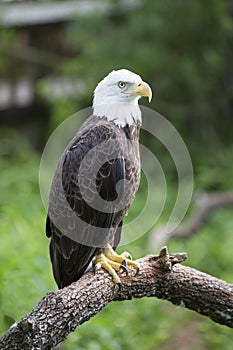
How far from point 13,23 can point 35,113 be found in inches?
87.5

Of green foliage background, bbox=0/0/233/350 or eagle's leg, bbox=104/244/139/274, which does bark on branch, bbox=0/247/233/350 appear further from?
green foliage background, bbox=0/0/233/350

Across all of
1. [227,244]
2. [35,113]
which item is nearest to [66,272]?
[227,244]

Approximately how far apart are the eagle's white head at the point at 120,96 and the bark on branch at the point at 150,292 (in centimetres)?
79

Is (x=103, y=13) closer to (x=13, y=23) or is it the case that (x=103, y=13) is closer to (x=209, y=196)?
(x=13, y=23)

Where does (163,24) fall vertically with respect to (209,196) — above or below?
above

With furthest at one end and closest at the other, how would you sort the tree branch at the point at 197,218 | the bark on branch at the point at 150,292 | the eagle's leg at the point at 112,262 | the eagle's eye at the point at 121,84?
the tree branch at the point at 197,218
the eagle's eye at the point at 121,84
the eagle's leg at the point at 112,262
the bark on branch at the point at 150,292

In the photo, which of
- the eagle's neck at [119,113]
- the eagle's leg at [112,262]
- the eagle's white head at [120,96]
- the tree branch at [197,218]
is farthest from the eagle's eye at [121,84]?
the tree branch at [197,218]

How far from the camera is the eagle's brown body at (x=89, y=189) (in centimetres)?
374

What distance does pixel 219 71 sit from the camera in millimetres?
11141

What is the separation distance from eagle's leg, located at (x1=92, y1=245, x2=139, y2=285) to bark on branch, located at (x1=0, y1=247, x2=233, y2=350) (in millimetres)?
31

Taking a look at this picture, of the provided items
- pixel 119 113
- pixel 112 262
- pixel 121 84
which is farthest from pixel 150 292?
pixel 121 84

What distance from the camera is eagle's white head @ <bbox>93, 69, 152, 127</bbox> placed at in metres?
3.78

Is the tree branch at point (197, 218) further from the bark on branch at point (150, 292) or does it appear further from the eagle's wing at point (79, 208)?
the bark on branch at point (150, 292)

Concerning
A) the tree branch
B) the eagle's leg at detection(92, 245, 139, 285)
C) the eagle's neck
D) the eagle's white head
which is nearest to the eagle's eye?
the eagle's white head
